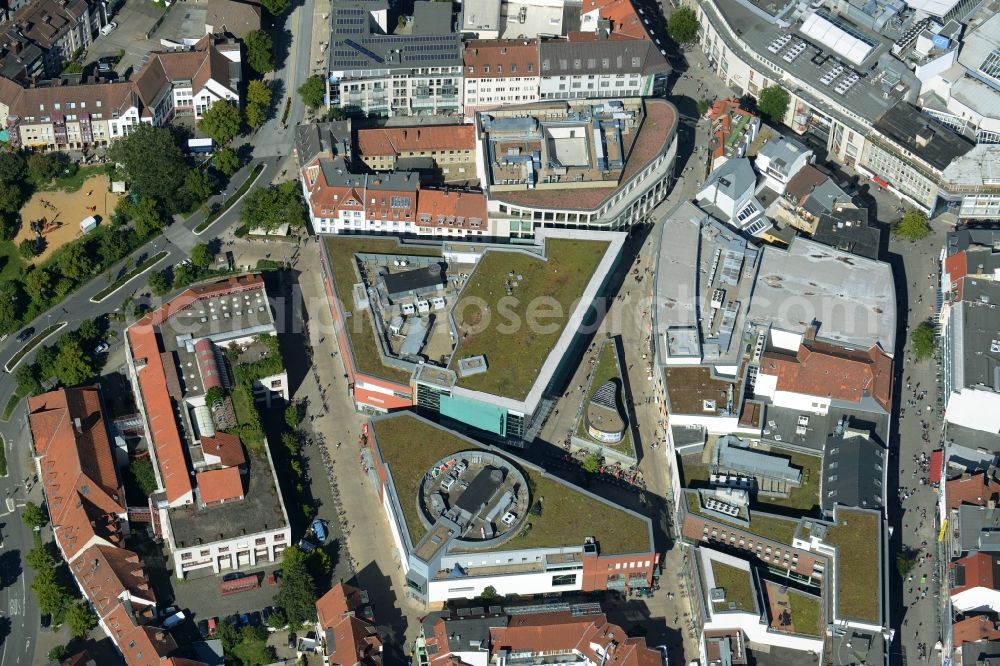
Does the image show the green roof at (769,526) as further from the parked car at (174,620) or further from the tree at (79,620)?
the tree at (79,620)

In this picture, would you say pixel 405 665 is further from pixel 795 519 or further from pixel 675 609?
pixel 795 519

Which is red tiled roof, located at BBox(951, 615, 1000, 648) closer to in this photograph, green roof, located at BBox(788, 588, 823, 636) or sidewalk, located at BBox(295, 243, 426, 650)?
green roof, located at BBox(788, 588, 823, 636)

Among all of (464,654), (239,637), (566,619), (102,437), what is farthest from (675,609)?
(102,437)

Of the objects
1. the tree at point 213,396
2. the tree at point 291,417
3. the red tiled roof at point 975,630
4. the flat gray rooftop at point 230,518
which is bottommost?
the red tiled roof at point 975,630

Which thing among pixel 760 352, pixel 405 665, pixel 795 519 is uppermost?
pixel 760 352

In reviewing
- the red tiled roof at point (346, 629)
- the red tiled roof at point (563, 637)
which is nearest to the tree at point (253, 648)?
the red tiled roof at point (346, 629)

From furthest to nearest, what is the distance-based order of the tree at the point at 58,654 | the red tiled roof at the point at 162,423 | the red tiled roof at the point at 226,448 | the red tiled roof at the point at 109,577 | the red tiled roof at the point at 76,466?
1. the red tiled roof at the point at 226,448
2. the red tiled roof at the point at 162,423
3. the red tiled roof at the point at 76,466
4. the red tiled roof at the point at 109,577
5. the tree at the point at 58,654

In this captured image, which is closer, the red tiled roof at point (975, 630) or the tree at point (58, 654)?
the red tiled roof at point (975, 630)
